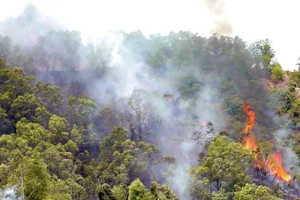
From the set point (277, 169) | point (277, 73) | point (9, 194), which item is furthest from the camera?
point (277, 73)

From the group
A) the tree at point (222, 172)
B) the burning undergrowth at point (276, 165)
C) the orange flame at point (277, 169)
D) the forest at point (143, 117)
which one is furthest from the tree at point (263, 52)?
the tree at point (222, 172)

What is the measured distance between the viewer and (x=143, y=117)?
5275 centimetres

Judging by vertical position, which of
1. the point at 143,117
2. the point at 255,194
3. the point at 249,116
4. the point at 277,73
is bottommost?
the point at 255,194

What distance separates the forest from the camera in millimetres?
38219

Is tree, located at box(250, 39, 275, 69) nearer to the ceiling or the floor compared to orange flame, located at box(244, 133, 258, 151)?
nearer to the ceiling

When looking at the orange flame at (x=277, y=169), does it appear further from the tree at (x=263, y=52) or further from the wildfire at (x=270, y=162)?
the tree at (x=263, y=52)

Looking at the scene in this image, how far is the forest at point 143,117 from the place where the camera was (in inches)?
1505

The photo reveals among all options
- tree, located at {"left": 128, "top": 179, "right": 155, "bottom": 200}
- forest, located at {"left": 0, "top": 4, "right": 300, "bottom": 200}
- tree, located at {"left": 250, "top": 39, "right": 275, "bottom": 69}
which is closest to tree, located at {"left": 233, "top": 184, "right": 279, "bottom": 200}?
forest, located at {"left": 0, "top": 4, "right": 300, "bottom": 200}

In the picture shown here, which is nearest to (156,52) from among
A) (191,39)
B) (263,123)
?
(191,39)

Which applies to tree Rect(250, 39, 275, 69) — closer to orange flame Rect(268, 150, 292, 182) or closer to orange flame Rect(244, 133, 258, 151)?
orange flame Rect(244, 133, 258, 151)

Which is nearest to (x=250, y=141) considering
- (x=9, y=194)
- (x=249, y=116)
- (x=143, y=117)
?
(x=249, y=116)

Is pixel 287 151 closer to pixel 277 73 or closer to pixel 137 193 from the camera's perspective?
pixel 277 73

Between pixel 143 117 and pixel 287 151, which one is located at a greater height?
pixel 143 117

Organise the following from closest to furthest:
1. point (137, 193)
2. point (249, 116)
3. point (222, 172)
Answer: point (137, 193), point (222, 172), point (249, 116)
